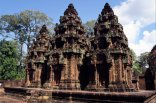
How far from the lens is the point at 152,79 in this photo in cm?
2308

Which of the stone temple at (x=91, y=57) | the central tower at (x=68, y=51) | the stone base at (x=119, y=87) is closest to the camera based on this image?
the stone base at (x=119, y=87)

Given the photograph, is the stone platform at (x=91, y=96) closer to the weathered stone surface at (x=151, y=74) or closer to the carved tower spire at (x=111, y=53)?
the carved tower spire at (x=111, y=53)

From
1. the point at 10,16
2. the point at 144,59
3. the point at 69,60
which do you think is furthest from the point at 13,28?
the point at 144,59

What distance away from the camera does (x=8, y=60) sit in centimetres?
3128

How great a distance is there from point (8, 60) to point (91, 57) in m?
20.5

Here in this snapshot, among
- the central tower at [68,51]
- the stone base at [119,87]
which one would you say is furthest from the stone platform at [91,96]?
the central tower at [68,51]

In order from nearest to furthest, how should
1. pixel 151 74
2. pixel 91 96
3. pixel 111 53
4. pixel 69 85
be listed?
pixel 91 96 → pixel 111 53 → pixel 69 85 → pixel 151 74

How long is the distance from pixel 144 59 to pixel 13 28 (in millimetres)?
35798

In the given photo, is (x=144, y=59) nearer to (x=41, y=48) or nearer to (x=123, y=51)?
(x=41, y=48)

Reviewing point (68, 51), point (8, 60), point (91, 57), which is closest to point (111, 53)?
point (91, 57)

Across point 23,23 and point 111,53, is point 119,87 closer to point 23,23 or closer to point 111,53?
point 111,53

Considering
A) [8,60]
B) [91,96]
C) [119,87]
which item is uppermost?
[8,60]

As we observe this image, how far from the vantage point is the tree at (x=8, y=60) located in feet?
103

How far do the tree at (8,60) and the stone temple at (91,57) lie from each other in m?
12.7
